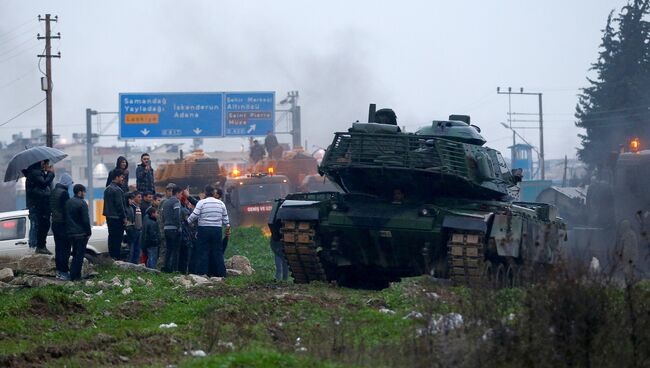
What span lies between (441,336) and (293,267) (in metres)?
8.03

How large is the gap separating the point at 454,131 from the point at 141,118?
92.9ft

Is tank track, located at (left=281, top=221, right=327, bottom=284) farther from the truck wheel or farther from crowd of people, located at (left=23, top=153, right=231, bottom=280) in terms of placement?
the truck wheel

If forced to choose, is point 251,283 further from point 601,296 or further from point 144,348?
point 601,296

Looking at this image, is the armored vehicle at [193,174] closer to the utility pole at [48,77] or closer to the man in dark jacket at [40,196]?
the utility pole at [48,77]

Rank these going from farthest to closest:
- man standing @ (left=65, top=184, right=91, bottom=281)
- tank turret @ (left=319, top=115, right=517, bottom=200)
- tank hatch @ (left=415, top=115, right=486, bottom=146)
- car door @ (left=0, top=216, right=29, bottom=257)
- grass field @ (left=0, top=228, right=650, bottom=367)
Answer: car door @ (left=0, top=216, right=29, bottom=257) → tank hatch @ (left=415, top=115, right=486, bottom=146) → man standing @ (left=65, top=184, right=91, bottom=281) → tank turret @ (left=319, top=115, right=517, bottom=200) → grass field @ (left=0, top=228, right=650, bottom=367)

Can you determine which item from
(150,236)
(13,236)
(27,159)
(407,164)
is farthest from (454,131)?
(13,236)

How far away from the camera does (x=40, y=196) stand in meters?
18.1

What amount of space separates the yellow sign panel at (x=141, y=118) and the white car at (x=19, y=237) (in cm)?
2294

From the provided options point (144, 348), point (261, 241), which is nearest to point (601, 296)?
point (144, 348)

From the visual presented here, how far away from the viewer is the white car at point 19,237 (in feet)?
67.1

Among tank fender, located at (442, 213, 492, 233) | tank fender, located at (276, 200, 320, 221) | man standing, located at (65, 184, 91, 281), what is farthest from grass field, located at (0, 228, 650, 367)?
man standing, located at (65, 184, 91, 281)

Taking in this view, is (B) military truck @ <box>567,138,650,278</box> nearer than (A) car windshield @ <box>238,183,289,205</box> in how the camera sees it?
Yes

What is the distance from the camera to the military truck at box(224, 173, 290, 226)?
34969mm

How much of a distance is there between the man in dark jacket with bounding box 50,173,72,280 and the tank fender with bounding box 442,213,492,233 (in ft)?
19.5
